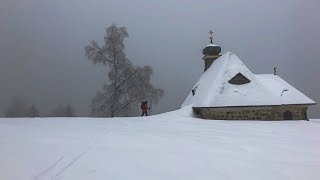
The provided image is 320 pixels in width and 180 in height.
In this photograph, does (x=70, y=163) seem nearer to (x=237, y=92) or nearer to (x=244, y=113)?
(x=244, y=113)

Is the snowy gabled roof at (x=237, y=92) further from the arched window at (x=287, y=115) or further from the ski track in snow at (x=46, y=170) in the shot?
the ski track in snow at (x=46, y=170)

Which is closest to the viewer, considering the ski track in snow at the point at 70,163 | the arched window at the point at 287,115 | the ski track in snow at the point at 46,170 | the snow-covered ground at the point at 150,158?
the ski track in snow at the point at 46,170

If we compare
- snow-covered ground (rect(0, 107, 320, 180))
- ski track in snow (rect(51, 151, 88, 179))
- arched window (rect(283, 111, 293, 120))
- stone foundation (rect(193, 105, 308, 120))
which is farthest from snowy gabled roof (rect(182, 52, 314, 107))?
ski track in snow (rect(51, 151, 88, 179))

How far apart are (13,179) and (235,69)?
18.0 m

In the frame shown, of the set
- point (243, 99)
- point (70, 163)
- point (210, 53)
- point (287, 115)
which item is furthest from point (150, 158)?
point (210, 53)

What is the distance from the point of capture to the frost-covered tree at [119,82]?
895 inches

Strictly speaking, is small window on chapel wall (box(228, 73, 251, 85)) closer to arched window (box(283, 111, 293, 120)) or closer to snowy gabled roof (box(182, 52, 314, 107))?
snowy gabled roof (box(182, 52, 314, 107))

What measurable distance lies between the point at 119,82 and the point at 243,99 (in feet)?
29.9

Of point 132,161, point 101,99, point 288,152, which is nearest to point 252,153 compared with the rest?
point 288,152

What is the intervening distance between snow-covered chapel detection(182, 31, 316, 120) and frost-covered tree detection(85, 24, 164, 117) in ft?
15.1

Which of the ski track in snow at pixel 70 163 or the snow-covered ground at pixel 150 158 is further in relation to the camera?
the snow-covered ground at pixel 150 158

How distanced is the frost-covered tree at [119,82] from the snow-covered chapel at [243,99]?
460 cm

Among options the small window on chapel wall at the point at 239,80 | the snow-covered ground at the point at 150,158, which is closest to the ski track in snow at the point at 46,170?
the snow-covered ground at the point at 150,158

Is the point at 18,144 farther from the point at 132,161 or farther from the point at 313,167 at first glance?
the point at 313,167
